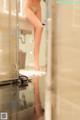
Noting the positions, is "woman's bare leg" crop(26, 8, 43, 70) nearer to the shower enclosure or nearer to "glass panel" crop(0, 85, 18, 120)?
the shower enclosure

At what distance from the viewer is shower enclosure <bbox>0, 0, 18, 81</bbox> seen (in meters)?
2.04

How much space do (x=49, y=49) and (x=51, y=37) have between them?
0.09 feet

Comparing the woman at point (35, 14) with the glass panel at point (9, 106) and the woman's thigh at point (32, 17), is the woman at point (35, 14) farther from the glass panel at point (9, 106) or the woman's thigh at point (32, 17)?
the glass panel at point (9, 106)

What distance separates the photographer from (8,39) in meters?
2.09
